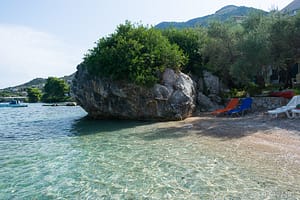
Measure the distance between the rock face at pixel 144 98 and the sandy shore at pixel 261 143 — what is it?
14.3 feet

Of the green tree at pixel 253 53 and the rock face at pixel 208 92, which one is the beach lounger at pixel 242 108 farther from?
the rock face at pixel 208 92

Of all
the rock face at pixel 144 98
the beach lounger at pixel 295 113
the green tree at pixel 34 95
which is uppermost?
the green tree at pixel 34 95

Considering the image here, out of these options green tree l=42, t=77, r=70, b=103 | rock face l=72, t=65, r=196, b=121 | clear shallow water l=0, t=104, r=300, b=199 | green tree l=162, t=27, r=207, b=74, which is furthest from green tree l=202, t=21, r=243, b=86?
green tree l=42, t=77, r=70, b=103

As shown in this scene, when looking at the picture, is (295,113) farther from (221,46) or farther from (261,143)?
(221,46)

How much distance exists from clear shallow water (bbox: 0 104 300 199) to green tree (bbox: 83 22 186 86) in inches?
333

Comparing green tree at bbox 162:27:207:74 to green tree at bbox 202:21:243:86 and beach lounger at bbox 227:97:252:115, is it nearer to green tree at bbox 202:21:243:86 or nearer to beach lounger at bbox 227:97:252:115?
green tree at bbox 202:21:243:86

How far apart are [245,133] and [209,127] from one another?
2696mm

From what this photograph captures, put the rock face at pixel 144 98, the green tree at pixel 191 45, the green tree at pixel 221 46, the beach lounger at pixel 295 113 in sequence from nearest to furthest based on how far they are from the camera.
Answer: the beach lounger at pixel 295 113 → the rock face at pixel 144 98 → the green tree at pixel 221 46 → the green tree at pixel 191 45

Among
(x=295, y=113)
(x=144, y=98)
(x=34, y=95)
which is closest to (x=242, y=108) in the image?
(x=295, y=113)

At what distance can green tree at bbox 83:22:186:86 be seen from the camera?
18.4 m

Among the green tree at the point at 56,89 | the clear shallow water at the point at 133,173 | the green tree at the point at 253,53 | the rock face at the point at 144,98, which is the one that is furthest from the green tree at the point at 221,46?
the green tree at the point at 56,89

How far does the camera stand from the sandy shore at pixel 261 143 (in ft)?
22.1

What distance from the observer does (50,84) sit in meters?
86.4

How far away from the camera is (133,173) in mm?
7047
